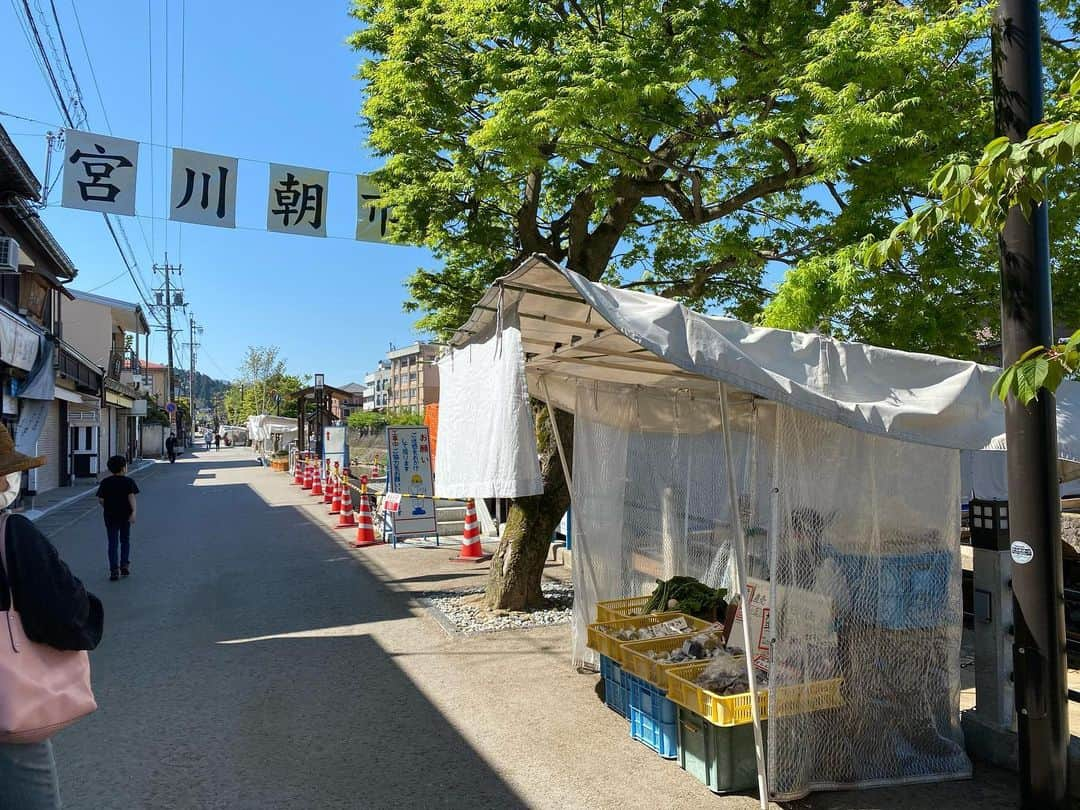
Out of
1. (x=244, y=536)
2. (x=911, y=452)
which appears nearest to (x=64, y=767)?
(x=911, y=452)

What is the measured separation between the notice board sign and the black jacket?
34.6 ft

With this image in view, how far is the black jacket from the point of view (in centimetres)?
262

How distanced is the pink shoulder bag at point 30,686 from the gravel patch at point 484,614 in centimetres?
539

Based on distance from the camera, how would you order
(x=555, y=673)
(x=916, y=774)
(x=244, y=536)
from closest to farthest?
1. (x=916, y=774)
2. (x=555, y=673)
3. (x=244, y=536)

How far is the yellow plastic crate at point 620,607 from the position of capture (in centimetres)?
607

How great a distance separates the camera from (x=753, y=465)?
4.62 m

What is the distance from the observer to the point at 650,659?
4.98 m

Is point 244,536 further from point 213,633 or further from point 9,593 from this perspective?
point 9,593

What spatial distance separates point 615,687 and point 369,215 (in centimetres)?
718

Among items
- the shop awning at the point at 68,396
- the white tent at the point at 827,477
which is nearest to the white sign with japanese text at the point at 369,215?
the white tent at the point at 827,477

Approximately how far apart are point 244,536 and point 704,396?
11.8m

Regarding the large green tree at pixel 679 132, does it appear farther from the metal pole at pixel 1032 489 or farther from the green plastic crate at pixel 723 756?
the green plastic crate at pixel 723 756

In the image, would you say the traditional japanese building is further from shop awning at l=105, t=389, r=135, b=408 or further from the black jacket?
the black jacket

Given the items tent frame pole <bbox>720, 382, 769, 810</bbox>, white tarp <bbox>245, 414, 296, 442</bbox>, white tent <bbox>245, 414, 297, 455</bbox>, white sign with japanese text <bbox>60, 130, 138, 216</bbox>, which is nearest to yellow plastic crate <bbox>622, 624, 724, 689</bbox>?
tent frame pole <bbox>720, 382, 769, 810</bbox>
